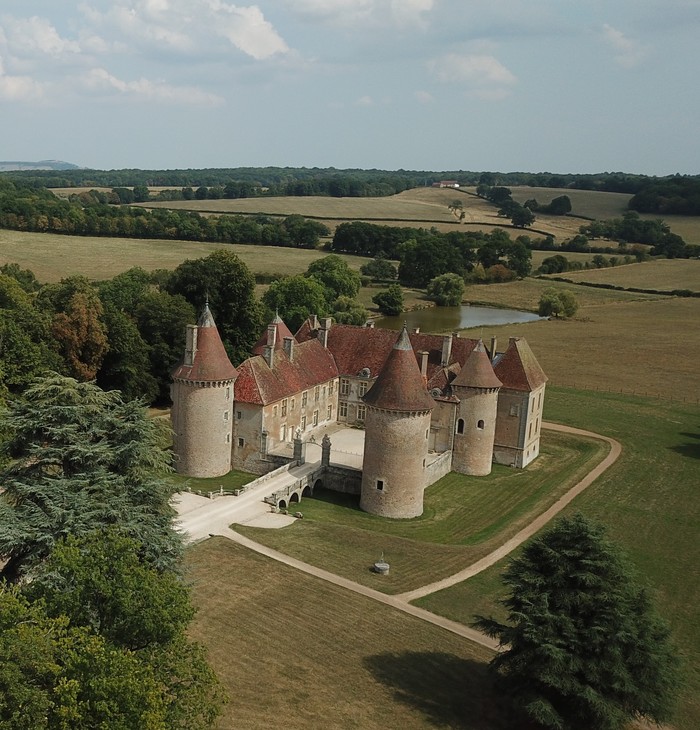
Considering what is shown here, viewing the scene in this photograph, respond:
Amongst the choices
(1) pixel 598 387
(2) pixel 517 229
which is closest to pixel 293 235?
(2) pixel 517 229

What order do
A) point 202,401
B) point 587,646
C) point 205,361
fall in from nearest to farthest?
1. point 587,646
2. point 205,361
3. point 202,401

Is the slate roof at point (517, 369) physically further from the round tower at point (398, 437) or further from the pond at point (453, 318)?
the pond at point (453, 318)

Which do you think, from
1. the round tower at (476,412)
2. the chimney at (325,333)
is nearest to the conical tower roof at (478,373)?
the round tower at (476,412)

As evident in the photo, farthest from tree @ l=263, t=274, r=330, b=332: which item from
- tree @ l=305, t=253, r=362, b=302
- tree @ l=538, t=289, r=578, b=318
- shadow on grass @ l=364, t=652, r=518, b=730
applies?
shadow on grass @ l=364, t=652, r=518, b=730

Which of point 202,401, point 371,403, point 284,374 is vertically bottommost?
point 202,401

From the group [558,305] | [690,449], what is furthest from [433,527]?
[558,305]

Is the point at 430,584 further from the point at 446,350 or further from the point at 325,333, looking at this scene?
the point at 325,333
